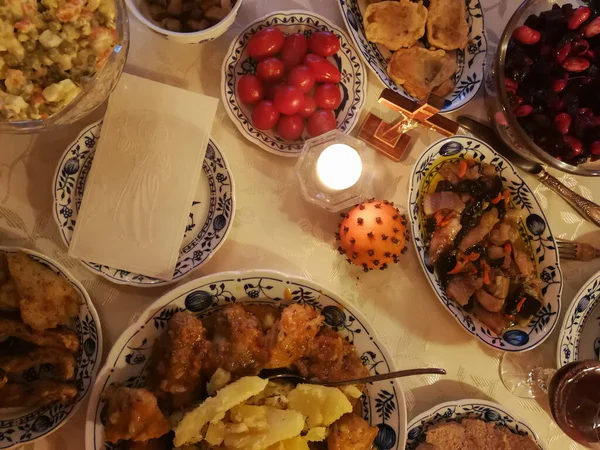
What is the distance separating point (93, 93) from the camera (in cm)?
124

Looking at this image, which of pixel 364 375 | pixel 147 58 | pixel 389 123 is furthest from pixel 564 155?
pixel 147 58

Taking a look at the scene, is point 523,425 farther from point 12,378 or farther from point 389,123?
point 12,378

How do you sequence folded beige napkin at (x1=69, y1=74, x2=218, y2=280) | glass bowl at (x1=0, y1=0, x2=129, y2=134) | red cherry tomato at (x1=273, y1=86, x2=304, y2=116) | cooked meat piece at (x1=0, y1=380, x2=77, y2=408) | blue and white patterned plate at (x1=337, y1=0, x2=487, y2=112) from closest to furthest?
1. glass bowl at (x1=0, y1=0, x2=129, y2=134)
2. cooked meat piece at (x1=0, y1=380, x2=77, y2=408)
3. folded beige napkin at (x1=69, y1=74, x2=218, y2=280)
4. red cherry tomato at (x1=273, y1=86, x2=304, y2=116)
5. blue and white patterned plate at (x1=337, y1=0, x2=487, y2=112)

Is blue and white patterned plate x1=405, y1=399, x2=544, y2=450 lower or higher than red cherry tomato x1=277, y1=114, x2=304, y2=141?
lower

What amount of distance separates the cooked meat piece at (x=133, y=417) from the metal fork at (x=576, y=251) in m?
1.40

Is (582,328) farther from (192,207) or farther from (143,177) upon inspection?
(143,177)

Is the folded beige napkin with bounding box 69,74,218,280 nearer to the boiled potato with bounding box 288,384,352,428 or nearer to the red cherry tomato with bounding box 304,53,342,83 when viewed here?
the red cherry tomato with bounding box 304,53,342,83

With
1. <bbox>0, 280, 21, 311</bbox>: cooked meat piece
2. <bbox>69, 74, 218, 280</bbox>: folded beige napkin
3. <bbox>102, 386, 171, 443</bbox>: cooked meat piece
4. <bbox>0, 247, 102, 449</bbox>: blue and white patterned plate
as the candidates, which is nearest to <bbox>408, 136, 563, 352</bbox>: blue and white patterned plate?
<bbox>69, 74, 218, 280</bbox>: folded beige napkin

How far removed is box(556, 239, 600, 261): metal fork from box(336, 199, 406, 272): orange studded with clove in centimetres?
64

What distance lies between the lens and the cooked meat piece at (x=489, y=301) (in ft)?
5.24

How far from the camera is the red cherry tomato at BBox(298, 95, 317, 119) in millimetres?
1564

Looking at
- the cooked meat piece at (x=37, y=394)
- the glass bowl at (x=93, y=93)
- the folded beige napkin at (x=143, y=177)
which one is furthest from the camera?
the folded beige napkin at (x=143, y=177)

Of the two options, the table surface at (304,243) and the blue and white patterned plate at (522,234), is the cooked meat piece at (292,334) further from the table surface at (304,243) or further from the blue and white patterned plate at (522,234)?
the blue and white patterned plate at (522,234)

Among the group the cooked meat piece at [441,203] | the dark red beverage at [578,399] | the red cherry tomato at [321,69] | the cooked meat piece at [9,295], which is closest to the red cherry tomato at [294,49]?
the red cherry tomato at [321,69]
